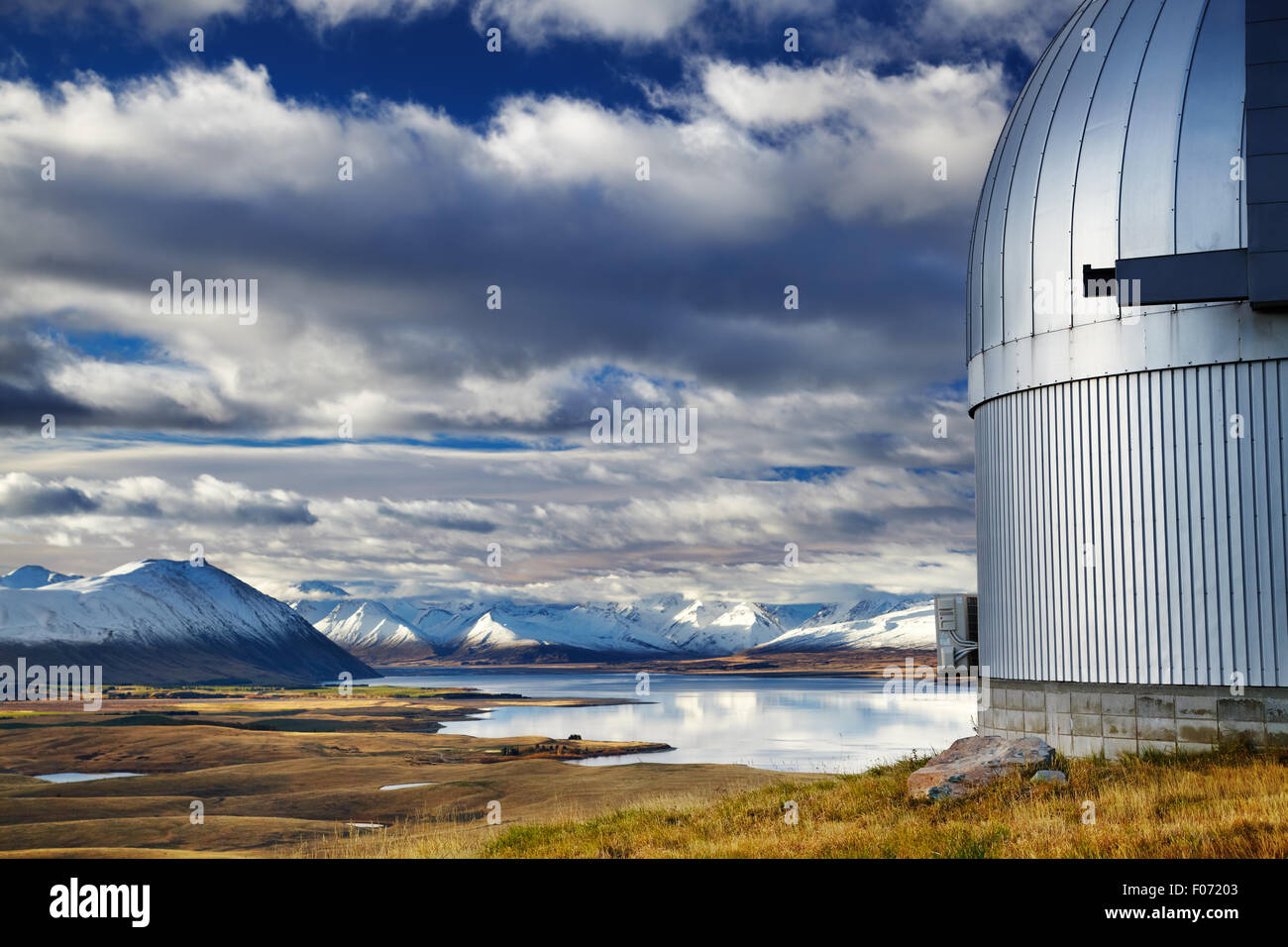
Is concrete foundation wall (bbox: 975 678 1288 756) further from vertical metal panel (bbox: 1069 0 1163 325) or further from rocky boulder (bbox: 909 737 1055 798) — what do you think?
vertical metal panel (bbox: 1069 0 1163 325)

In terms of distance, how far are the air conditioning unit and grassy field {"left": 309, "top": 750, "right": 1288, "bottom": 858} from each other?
5591 millimetres

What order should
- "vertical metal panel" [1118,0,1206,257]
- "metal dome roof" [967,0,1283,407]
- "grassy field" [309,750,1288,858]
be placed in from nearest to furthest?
"grassy field" [309,750,1288,858]
"metal dome roof" [967,0,1283,407]
"vertical metal panel" [1118,0,1206,257]

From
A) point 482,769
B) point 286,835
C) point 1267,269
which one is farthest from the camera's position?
point 482,769

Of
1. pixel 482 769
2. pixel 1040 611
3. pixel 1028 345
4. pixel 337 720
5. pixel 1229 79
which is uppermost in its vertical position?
pixel 1229 79

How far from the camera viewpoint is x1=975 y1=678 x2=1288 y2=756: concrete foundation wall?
17094 mm

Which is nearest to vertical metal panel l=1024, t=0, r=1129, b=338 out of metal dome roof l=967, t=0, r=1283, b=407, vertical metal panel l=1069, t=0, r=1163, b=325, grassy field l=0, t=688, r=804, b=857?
metal dome roof l=967, t=0, r=1283, b=407

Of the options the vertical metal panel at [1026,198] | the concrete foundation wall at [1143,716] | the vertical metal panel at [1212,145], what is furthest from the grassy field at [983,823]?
the vertical metal panel at [1212,145]

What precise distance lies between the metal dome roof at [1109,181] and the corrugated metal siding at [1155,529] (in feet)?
2.06

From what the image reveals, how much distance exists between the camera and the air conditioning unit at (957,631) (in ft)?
76.1

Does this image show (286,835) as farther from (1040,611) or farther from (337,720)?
(337,720)

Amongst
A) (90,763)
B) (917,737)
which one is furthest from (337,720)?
(917,737)

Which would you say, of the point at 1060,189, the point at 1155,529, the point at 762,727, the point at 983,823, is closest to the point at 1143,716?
the point at 1155,529
